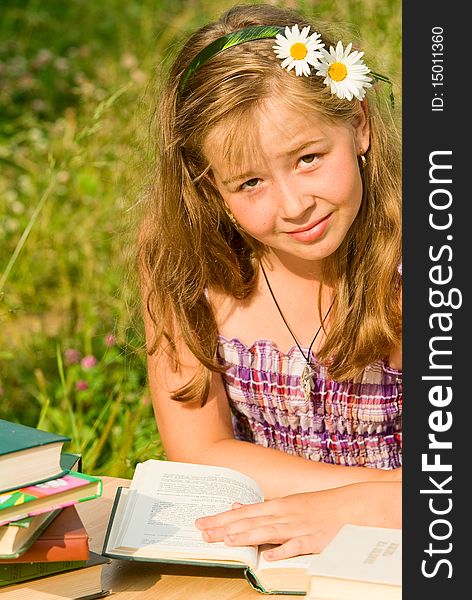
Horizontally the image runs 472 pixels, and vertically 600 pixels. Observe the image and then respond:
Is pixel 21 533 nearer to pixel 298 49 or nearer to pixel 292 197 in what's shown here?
pixel 292 197

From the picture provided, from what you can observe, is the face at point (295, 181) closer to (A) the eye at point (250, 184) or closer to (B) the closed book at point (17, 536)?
(A) the eye at point (250, 184)

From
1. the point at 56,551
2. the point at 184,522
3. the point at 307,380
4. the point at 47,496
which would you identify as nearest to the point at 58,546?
the point at 56,551

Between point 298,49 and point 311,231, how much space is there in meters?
0.35

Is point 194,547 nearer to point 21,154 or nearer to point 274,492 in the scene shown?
point 274,492

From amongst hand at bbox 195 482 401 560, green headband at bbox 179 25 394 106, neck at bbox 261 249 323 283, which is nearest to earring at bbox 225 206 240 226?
neck at bbox 261 249 323 283

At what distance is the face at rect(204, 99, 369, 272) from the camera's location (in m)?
2.01

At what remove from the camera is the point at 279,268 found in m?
2.44

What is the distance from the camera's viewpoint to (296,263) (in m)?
2.42

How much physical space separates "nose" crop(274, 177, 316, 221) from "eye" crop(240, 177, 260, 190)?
51mm

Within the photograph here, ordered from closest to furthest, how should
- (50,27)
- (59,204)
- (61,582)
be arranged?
(61,582) → (59,204) → (50,27)

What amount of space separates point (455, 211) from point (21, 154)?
294 cm

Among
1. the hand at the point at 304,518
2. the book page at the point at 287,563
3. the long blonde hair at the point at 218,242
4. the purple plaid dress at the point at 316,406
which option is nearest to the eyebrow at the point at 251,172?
the long blonde hair at the point at 218,242

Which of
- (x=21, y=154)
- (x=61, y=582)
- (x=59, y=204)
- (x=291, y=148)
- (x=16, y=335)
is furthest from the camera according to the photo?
(x=21, y=154)

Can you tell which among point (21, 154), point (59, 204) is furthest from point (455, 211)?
point (21, 154)
